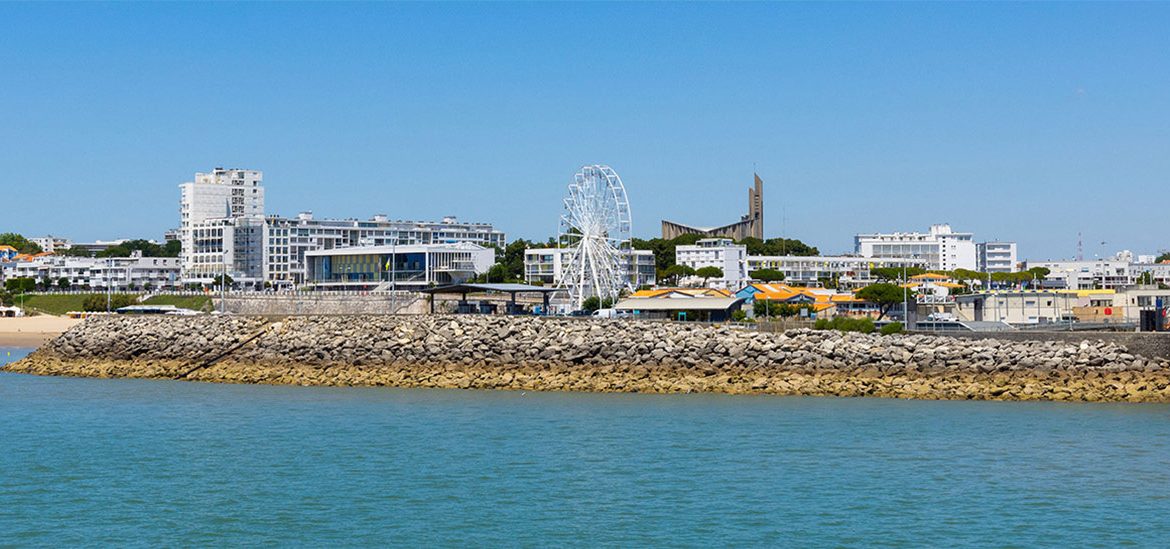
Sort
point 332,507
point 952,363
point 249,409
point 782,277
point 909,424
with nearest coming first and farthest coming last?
point 332,507, point 909,424, point 249,409, point 952,363, point 782,277

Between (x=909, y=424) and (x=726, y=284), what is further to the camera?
(x=726, y=284)

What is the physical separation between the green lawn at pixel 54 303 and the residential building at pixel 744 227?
3053 inches

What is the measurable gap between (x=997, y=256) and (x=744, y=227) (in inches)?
1371

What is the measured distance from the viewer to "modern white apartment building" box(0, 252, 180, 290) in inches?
5842

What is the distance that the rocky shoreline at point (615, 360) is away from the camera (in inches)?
1352

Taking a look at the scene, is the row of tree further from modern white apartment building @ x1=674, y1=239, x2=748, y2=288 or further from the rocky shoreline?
the rocky shoreline

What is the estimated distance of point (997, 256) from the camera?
584 feet

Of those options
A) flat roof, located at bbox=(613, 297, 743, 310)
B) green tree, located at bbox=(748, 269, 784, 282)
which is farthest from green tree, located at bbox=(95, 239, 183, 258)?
flat roof, located at bbox=(613, 297, 743, 310)

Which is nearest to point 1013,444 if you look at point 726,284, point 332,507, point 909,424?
point 909,424

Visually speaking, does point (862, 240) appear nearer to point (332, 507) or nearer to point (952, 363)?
point (952, 363)

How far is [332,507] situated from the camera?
2083 cm

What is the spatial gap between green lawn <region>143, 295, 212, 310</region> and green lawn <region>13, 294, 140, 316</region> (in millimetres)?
5287

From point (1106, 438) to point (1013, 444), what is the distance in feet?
6.86

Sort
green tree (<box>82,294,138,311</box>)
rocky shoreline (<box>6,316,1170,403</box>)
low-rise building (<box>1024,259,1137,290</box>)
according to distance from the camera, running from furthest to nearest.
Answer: low-rise building (<box>1024,259,1137,290</box>)
green tree (<box>82,294,138,311</box>)
rocky shoreline (<box>6,316,1170,403</box>)
